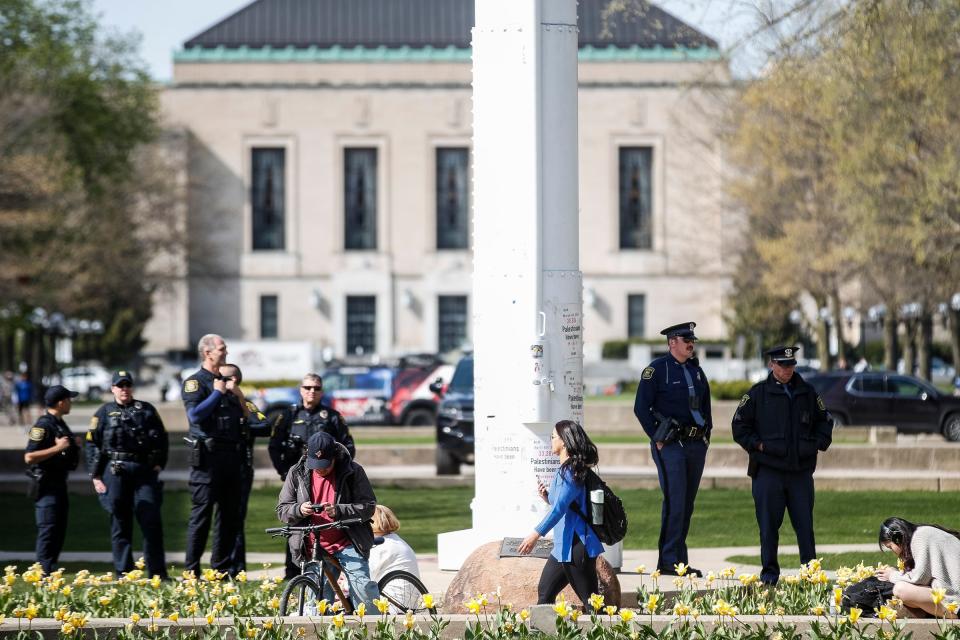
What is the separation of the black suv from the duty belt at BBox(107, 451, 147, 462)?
9838mm

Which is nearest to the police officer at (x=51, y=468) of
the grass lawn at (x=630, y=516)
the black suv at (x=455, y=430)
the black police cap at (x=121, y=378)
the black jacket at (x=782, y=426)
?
the black police cap at (x=121, y=378)

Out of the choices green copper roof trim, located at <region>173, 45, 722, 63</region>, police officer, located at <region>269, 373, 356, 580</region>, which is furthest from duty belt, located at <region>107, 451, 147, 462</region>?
green copper roof trim, located at <region>173, 45, 722, 63</region>

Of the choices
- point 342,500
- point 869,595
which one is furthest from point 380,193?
point 869,595

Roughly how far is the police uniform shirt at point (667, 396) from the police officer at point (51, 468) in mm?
4707

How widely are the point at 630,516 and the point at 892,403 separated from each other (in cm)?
1757

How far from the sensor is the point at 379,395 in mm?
36625

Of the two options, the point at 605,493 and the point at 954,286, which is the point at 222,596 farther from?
the point at 954,286

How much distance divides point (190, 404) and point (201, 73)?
66.1 meters

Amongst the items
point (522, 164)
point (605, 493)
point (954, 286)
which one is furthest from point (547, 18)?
point (954, 286)

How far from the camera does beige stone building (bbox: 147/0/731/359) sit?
76500 millimetres

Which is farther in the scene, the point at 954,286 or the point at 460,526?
the point at 954,286

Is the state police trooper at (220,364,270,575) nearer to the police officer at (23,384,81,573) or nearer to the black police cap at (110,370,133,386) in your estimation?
the black police cap at (110,370,133,386)

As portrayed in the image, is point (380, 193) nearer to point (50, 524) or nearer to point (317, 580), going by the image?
point (50, 524)

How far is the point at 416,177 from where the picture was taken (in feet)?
253
